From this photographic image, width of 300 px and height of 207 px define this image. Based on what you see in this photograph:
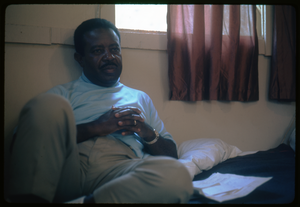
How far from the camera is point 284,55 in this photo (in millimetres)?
1723

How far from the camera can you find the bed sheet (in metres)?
0.81

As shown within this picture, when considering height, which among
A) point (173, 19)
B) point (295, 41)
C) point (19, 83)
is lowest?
point (19, 83)

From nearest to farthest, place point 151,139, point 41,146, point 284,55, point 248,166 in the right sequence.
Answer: point 41,146 < point 151,139 < point 248,166 < point 284,55

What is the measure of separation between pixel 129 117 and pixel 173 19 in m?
0.92

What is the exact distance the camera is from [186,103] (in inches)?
65.1

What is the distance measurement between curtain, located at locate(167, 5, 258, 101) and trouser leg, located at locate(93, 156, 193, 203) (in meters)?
0.92

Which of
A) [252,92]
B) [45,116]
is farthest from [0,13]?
[252,92]

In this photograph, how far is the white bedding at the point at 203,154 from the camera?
3.96 feet

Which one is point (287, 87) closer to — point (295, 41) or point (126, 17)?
point (295, 41)

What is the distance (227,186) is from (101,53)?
97 centimetres

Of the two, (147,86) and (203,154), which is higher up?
(147,86)

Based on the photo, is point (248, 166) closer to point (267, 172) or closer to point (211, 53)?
point (267, 172)

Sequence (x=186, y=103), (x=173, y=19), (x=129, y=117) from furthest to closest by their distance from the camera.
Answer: (x=186, y=103), (x=173, y=19), (x=129, y=117)

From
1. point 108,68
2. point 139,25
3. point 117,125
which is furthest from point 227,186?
point 139,25
